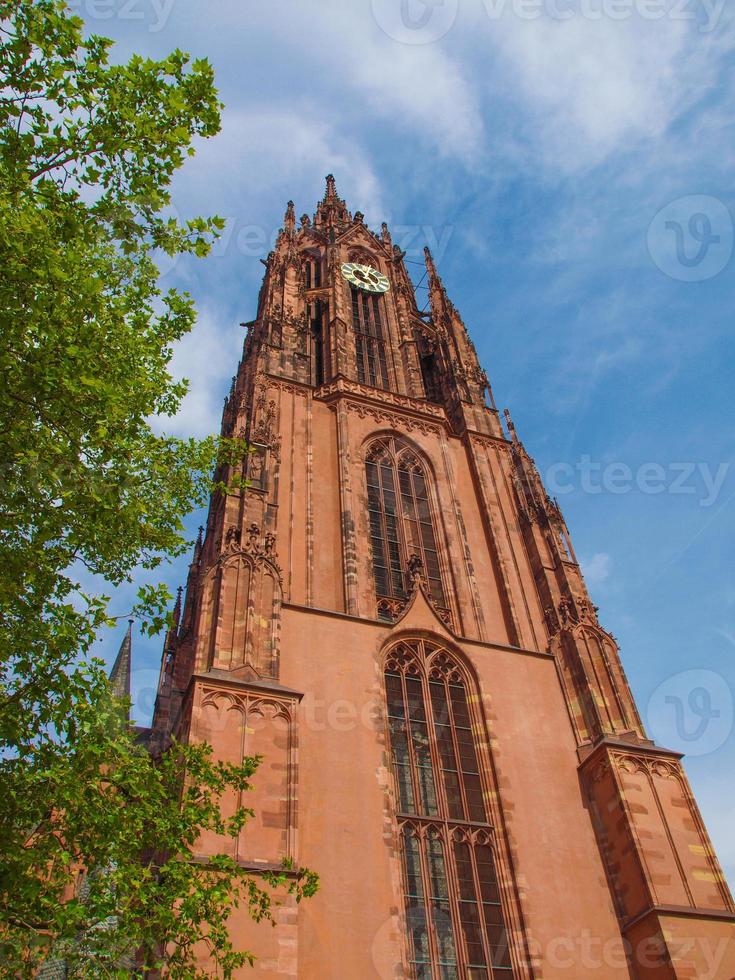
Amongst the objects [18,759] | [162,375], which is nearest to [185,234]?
[162,375]

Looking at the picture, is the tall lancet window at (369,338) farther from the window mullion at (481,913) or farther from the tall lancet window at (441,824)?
the window mullion at (481,913)

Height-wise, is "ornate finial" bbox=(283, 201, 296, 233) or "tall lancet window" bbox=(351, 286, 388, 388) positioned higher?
"ornate finial" bbox=(283, 201, 296, 233)

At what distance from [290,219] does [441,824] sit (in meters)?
26.5

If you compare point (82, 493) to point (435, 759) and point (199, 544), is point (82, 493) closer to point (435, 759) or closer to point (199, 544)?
point (435, 759)

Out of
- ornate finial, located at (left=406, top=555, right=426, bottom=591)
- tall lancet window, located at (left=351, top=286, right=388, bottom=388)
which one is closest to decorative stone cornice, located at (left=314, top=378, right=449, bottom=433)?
tall lancet window, located at (left=351, top=286, right=388, bottom=388)

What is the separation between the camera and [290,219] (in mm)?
33844

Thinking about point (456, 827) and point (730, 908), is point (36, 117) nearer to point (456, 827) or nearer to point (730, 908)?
point (456, 827)

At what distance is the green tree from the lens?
716cm

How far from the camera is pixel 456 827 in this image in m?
13.9

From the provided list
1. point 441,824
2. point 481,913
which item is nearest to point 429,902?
point 481,913

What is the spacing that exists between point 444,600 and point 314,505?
371 cm

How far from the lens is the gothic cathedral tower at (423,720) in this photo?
12.2 meters

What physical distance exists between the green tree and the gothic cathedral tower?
3536 millimetres

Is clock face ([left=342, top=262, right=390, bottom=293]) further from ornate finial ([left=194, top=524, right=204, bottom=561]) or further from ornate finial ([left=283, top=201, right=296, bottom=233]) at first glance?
ornate finial ([left=194, top=524, right=204, bottom=561])
